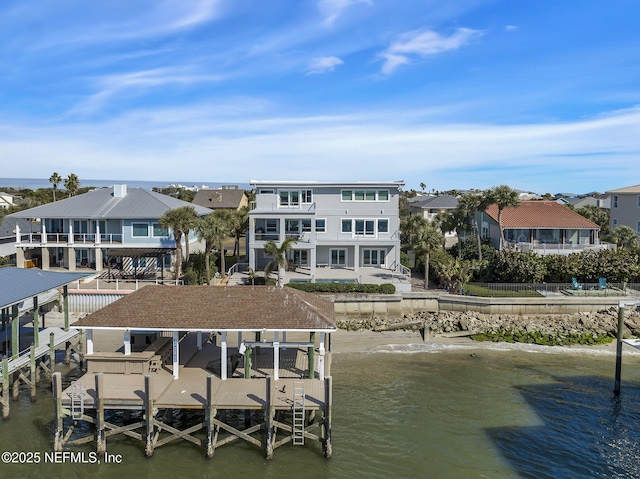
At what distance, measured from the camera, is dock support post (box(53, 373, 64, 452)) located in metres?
19.1

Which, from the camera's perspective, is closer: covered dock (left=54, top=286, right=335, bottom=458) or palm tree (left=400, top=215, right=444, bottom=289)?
covered dock (left=54, top=286, right=335, bottom=458)

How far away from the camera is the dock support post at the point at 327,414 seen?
19.1m

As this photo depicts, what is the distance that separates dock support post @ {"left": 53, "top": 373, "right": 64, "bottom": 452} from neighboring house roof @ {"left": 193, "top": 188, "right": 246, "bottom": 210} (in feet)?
210

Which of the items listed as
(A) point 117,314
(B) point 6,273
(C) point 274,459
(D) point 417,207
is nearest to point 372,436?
(C) point 274,459

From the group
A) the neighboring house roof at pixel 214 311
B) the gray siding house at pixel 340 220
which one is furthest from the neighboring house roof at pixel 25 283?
the gray siding house at pixel 340 220

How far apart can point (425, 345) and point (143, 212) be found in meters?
25.5

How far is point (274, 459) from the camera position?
19344mm

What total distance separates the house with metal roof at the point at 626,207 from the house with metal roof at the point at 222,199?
51548 mm

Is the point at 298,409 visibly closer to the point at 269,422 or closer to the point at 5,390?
the point at 269,422

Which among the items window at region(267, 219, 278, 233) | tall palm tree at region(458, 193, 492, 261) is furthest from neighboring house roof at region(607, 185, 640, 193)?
window at region(267, 219, 278, 233)

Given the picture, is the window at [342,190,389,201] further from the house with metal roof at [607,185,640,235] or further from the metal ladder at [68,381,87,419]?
the metal ladder at [68,381,87,419]


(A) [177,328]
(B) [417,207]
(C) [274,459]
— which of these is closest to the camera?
(C) [274,459]

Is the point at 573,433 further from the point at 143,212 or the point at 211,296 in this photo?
the point at 143,212

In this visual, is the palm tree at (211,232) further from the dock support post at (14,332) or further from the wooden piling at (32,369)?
the dock support post at (14,332)
